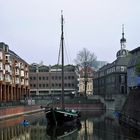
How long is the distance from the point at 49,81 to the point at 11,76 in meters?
47.2

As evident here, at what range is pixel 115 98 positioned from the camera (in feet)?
336

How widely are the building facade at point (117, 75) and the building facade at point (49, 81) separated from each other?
48.7ft

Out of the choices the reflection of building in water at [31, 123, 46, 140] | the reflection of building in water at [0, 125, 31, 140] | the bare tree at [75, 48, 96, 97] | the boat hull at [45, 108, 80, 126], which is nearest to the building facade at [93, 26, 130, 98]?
the bare tree at [75, 48, 96, 97]

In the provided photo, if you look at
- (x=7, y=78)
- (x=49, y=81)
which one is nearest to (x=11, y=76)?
(x=7, y=78)

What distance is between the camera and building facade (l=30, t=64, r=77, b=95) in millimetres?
154000

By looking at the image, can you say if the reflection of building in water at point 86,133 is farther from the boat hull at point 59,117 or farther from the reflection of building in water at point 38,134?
the reflection of building in water at point 38,134

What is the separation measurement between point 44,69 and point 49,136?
4377 inches

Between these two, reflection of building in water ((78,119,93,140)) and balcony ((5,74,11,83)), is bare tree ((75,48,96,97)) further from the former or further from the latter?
reflection of building in water ((78,119,93,140))

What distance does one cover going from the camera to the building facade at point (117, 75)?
120 meters

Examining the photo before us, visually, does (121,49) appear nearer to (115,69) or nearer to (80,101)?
(115,69)

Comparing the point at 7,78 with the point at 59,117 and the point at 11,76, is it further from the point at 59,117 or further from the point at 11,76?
the point at 59,117

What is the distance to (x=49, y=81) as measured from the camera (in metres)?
155

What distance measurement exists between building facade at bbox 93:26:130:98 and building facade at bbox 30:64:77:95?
585 inches

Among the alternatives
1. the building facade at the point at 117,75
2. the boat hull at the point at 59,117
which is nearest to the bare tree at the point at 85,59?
the building facade at the point at 117,75
